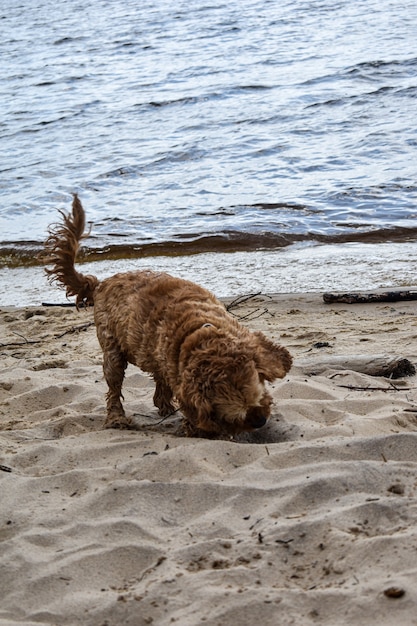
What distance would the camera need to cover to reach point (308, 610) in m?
2.88

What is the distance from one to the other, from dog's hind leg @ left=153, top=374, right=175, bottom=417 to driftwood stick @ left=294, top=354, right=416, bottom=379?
1.09m

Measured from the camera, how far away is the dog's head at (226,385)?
4.25m

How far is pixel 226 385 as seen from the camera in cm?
423

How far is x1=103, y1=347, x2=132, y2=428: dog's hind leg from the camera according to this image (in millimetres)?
5432

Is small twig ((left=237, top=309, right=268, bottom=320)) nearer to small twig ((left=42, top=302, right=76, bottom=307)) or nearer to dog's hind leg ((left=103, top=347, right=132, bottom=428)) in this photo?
small twig ((left=42, top=302, right=76, bottom=307))

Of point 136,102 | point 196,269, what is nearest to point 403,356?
point 196,269

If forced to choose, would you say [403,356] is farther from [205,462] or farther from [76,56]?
[76,56]

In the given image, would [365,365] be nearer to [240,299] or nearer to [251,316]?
[251,316]

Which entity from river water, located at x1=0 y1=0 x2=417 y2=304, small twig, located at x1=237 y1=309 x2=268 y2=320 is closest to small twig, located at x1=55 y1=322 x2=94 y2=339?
small twig, located at x1=237 y1=309 x2=268 y2=320

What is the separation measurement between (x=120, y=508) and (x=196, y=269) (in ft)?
21.2

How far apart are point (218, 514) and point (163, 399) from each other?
1977mm

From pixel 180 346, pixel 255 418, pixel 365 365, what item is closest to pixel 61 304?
pixel 365 365

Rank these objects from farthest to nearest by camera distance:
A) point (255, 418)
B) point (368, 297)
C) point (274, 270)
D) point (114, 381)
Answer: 1. point (274, 270)
2. point (368, 297)
3. point (114, 381)
4. point (255, 418)

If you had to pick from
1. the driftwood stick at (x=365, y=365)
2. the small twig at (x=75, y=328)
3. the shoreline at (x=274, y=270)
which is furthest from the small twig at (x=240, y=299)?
the driftwood stick at (x=365, y=365)
